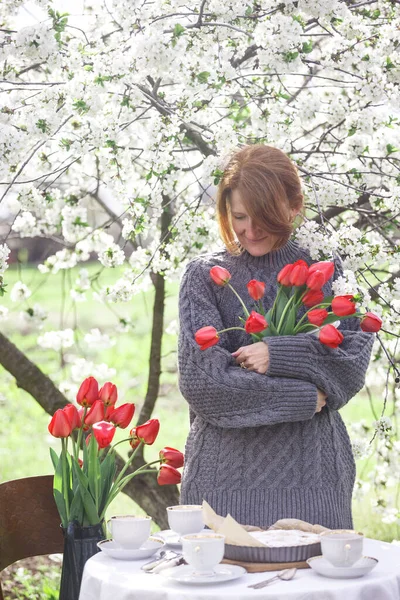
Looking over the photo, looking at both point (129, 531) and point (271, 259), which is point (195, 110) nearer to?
point (271, 259)

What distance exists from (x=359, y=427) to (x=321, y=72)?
1539 millimetres

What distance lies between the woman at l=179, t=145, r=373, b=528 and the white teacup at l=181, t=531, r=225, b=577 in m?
0.63

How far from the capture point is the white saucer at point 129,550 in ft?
6.52

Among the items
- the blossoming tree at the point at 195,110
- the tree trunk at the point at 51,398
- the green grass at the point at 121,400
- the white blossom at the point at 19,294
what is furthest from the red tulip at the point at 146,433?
the green grass at the point at 121,400

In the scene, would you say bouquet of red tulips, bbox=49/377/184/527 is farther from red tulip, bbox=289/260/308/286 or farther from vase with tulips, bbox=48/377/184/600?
red tulip, bbox=289/260/308/286

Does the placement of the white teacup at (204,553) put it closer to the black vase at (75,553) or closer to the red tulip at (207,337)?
the black vase at (75,553)

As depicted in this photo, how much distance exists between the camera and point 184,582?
178 cm

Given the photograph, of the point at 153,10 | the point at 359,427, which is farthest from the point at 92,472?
the point at 359,427

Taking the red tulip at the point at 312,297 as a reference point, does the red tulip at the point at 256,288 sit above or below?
above

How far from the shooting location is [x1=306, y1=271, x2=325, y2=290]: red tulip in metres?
2.20

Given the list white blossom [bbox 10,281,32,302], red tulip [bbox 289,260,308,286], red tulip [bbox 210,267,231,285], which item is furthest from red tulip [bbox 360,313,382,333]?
white blossom [bbox 10,281,32,302]

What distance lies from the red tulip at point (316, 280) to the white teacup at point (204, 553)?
26.2 inches

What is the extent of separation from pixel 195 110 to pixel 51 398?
139cm

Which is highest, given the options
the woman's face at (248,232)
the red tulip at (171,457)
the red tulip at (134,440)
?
the woman's face at (248,232)
